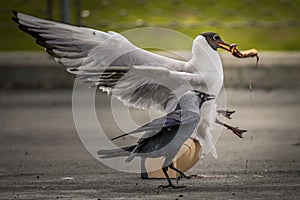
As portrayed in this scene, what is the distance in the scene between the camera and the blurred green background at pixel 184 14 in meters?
13.7

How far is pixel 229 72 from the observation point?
13047 millimetres

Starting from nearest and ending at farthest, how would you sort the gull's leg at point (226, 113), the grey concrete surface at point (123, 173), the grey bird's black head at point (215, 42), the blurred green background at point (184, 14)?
the grey concrete surface at point (123, 173), the gull's leg at point (226, 113), the grey bird's black head at point (215, 42), the blurred green background at point (184, 14)

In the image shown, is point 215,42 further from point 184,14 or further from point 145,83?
point 184,14

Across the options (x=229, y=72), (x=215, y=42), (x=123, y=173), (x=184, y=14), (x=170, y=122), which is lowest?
(x=229, y=72)

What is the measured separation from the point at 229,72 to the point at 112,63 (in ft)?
17.3

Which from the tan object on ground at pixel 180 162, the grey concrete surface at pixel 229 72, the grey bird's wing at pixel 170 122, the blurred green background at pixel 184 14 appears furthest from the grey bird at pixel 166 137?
the blurred green background at pixel 184 14

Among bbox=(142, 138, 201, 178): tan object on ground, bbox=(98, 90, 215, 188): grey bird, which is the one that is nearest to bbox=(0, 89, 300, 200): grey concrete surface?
bbox=(142, 138, 201, 178): tan object on ground

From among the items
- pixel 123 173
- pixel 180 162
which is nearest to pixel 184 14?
pixel 123 173

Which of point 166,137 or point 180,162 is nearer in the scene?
point 166,137

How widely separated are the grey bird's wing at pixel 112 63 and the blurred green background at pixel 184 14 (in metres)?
5.47

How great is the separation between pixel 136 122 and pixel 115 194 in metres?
3.80

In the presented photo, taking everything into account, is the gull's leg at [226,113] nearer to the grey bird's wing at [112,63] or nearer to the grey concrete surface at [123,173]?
the grey bird's wing at [112,63]

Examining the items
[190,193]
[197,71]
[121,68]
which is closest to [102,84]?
[121,68]

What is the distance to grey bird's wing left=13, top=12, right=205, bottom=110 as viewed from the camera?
25.1 feet
